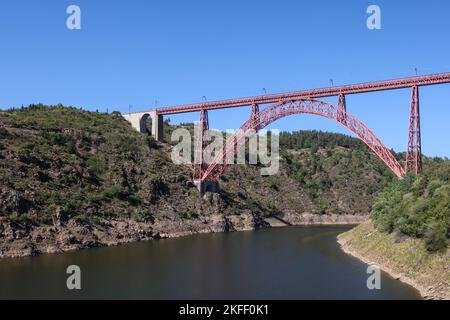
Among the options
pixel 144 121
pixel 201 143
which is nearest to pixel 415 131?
pixel 201 143

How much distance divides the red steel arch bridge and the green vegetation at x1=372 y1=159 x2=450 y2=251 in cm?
302

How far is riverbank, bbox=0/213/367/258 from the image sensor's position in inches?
1714

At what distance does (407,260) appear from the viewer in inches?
1353

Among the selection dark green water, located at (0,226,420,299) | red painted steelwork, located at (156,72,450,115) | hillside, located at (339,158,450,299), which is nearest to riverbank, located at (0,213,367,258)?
dark green water, located at (0,226,420,299)

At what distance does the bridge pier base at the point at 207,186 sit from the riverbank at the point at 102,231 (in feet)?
15.8

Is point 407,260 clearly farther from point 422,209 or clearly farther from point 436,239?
point 422,209

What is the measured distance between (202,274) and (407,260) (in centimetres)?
1458

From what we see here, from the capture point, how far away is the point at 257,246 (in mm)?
51062

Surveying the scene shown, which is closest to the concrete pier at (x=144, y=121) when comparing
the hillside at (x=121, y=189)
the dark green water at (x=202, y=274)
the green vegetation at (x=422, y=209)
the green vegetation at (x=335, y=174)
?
the hillside at (x=121, y=189)

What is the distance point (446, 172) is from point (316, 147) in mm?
76216

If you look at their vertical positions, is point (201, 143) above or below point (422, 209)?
above

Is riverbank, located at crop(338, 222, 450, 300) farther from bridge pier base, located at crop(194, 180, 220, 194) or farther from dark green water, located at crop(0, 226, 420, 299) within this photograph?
bridge pier base, located at crop(194, 180, 220, 194)
